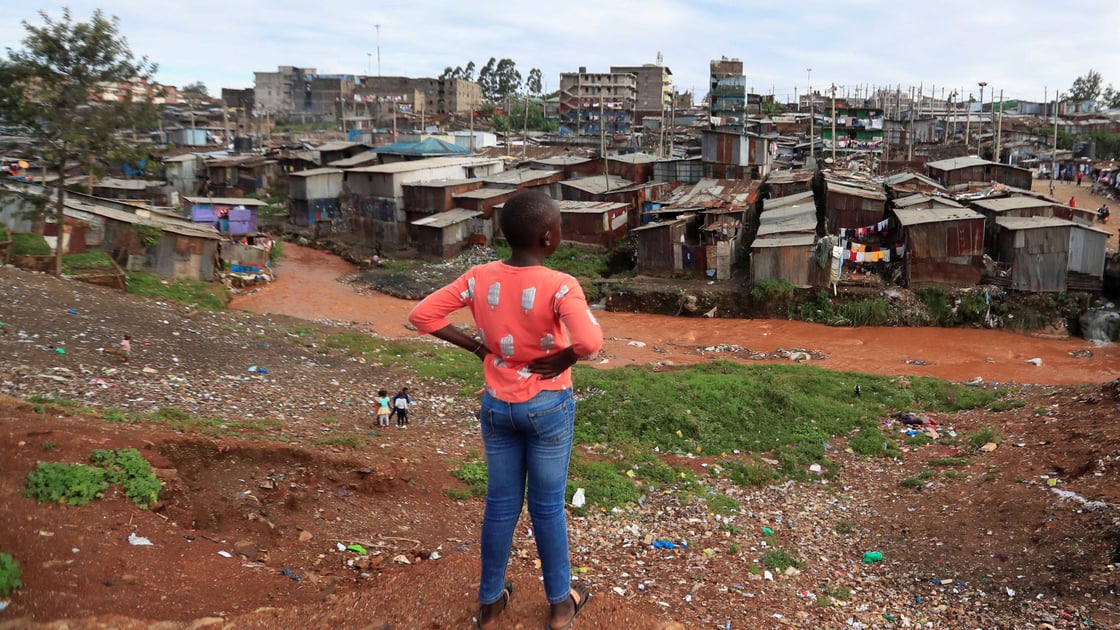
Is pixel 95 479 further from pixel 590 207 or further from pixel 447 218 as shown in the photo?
pixel 447 218

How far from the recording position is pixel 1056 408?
8594 mm

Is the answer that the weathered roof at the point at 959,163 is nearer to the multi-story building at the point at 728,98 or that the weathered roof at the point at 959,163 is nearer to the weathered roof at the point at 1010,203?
the weathered roof at the point at 1010,203

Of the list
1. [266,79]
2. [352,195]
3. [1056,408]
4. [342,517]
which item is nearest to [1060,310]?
[1056,408]

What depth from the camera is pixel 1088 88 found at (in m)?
78.1

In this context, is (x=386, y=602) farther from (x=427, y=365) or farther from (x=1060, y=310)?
(x=1060, y=310)

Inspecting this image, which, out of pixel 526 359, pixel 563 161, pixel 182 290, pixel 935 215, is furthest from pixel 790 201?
pixel 526 359

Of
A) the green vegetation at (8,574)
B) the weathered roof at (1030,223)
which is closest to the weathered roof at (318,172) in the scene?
the weathered roof at (1030,223)

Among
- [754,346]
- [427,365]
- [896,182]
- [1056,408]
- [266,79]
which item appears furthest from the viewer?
[266,79]

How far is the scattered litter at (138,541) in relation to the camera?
3717 mm

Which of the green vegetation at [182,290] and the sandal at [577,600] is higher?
the sandal at [577,600]

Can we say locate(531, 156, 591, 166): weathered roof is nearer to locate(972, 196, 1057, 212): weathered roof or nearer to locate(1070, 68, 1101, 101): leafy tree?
locate(972, 196, 1057, 212): weathered roof

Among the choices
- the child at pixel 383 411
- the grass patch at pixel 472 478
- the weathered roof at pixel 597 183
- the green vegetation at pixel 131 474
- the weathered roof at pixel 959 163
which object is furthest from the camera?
the weathered roof at pixel 597 183

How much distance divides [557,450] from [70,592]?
6.77 feet

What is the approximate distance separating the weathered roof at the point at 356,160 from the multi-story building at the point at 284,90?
164 feet
